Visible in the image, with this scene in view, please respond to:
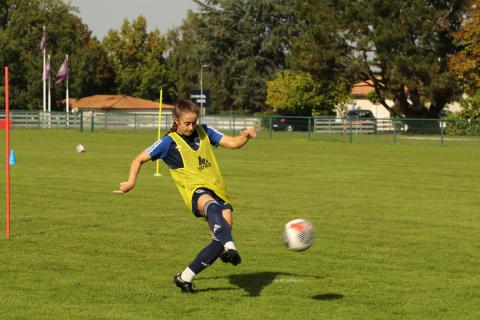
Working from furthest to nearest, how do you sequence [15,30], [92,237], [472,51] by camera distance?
[15,30]
[472,51]
[92,237]

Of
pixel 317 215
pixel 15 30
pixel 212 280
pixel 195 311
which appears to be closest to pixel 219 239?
pixel 195 311

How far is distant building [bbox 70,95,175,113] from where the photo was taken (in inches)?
3962

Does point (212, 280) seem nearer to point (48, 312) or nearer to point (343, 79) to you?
point (48, 312)

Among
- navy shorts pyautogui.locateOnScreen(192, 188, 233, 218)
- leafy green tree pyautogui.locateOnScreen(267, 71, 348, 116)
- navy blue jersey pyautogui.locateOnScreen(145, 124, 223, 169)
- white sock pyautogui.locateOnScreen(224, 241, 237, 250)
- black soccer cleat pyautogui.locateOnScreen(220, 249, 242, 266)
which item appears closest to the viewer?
black soccer cleat pyautogui.locateOnScreen(220, 249, 242, 266)

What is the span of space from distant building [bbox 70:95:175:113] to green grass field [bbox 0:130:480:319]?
76748 mm

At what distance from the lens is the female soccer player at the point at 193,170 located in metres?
8.52

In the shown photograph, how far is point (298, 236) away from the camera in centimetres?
846

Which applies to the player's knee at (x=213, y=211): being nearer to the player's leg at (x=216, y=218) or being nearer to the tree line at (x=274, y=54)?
the player's leg at (x=216, y=218)

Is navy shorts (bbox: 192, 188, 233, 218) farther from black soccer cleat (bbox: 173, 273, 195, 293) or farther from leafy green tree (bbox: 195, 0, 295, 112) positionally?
leafy green tree (bbox: 195, 0, 295, 112)

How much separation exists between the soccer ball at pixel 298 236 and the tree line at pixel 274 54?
5540cm

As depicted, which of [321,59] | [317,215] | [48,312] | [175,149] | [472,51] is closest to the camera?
[48,312]

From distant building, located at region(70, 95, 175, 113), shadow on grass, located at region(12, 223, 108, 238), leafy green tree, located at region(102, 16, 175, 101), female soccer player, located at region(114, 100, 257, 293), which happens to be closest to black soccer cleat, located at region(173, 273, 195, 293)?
female soccer player, located at region(114, 100, 257, 293)

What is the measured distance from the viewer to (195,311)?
811cm

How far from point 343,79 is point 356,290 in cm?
6518
